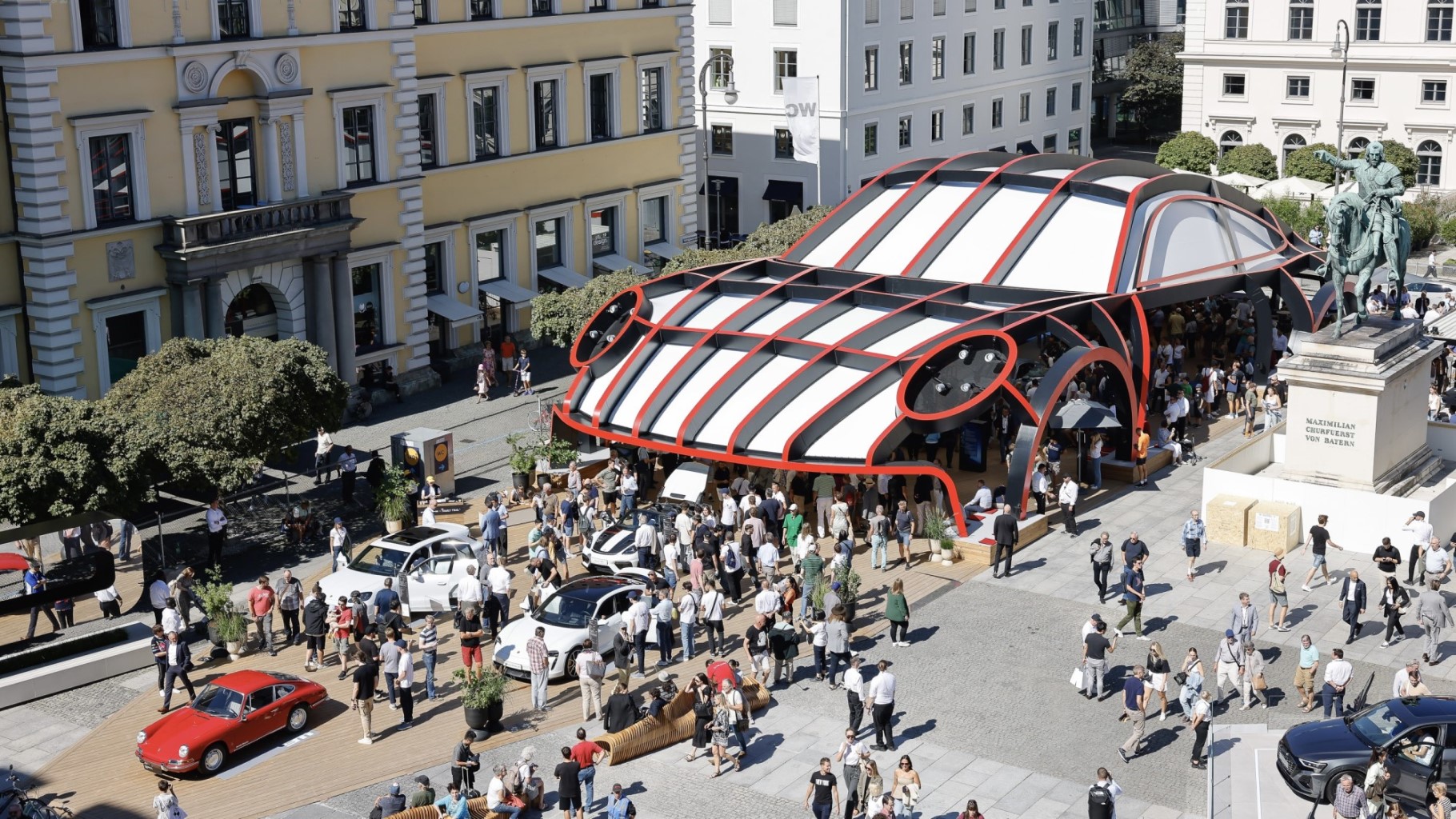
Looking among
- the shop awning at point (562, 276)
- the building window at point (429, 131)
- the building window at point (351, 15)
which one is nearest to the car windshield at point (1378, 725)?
the building window at point (351, 15)

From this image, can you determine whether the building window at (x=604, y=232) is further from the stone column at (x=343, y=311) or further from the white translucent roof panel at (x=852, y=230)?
the white translucent roof panel at (x=852, y=230)

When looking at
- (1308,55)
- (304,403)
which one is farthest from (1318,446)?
(1308,55)

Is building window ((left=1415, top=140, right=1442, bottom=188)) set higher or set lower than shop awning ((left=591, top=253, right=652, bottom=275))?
higher

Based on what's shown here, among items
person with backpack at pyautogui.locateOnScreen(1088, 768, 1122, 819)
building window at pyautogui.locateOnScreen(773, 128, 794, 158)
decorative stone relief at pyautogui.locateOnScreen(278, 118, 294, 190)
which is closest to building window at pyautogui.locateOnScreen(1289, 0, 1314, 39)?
building window at pyautogui.locateOnScreen(773, 128, 794, 158)

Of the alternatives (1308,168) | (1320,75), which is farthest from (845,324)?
(1320,75)

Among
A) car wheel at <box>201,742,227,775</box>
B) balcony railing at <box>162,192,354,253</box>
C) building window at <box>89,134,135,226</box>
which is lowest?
car wheel at <box>201,742,227,775</box>

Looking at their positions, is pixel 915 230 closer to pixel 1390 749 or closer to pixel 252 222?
pixel 252 222

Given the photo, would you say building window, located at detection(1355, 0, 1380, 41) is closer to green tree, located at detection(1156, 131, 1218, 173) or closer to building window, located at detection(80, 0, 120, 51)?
green tree, located at detection(1156, 131, 1218, 173)
